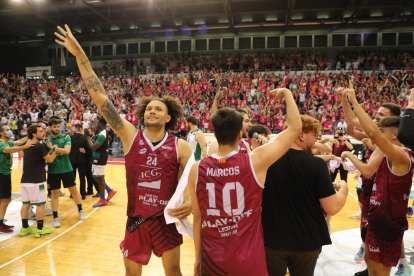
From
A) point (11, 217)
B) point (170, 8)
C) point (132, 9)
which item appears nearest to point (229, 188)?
point (11, 217)

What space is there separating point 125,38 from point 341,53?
2044 cm

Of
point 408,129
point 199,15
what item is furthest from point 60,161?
point 199,15

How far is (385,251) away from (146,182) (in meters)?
2.49

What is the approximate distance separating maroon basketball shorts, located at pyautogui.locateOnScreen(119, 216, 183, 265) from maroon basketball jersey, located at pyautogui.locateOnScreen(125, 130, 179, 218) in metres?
0.09

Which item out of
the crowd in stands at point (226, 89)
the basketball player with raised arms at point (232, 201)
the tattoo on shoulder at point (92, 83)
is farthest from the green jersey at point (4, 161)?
the crowd in stands at point (226, 89)

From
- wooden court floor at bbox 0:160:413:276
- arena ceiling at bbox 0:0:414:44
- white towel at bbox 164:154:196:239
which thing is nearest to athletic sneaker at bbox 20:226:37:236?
wooden court floor at bbox 0:160:413:276

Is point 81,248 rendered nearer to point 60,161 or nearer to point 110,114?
point 60,161

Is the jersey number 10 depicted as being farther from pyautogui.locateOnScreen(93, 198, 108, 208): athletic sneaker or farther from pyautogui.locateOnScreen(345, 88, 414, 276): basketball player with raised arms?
pyautogui.locateOnScreen(93, 198, 108, 208): athletic sneaker

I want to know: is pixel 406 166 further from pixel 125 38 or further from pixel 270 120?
pixel 125 38

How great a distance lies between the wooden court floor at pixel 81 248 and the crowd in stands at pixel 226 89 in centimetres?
896

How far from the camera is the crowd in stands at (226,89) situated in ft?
53.9

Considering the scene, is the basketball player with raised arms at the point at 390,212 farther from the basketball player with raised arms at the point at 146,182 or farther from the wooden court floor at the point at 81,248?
the wooden court floor at the point at 81,248

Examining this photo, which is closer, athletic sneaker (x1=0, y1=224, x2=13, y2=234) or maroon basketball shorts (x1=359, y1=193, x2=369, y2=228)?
maroon basketball shorts (x1=359, y1=193, x2=369, y2=228)

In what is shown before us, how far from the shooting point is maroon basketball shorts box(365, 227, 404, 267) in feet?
9.12
